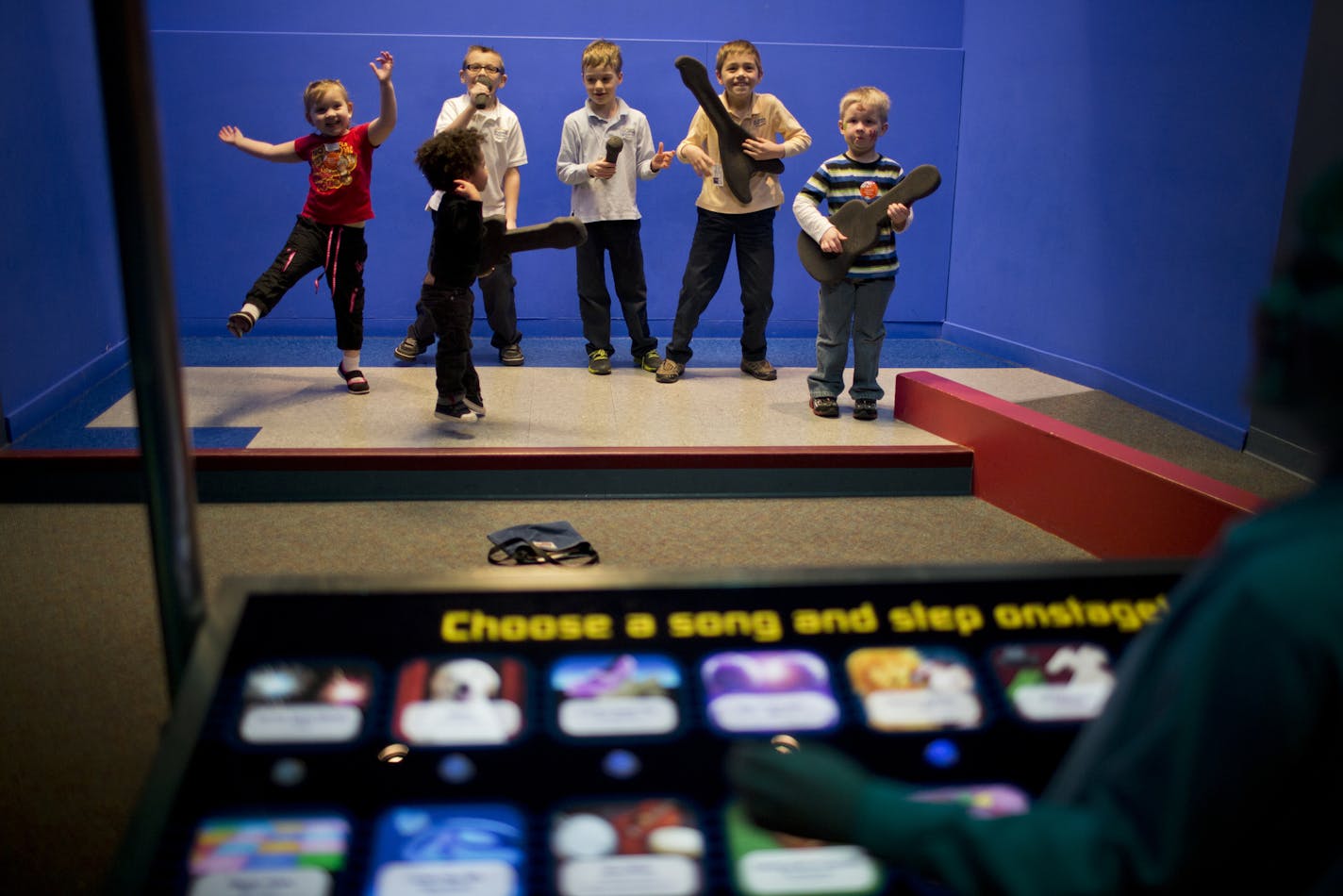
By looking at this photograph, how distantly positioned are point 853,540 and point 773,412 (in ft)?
4.40

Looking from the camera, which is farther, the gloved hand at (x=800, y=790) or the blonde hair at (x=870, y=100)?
the blonde hair at (x=870, y=100)

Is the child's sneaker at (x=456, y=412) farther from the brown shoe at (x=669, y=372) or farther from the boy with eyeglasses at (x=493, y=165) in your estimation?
the brown shoe at (x=669, y=372)

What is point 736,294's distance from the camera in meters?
6.42

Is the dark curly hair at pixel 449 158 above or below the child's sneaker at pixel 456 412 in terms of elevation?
above

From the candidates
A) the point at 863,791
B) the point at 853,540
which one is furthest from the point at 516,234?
the point at 863,791

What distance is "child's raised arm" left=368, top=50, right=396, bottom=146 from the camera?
4.04 meters

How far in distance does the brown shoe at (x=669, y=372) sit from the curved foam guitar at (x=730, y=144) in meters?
0.79

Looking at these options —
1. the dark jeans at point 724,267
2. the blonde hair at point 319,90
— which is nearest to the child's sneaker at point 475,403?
the dark jeans at point 724,267

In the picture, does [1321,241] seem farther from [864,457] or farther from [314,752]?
[864,457]

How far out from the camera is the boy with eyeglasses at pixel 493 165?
488cm

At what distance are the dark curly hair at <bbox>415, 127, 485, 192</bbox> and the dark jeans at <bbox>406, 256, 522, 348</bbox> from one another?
4.28ft

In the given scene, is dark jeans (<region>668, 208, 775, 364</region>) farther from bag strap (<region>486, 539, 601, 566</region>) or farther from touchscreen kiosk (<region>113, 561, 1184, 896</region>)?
touchscreen kiosk (<region>113, 561, 1184, 896</region>)

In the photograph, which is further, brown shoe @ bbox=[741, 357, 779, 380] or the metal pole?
brown shoe @ bbox=[741, 357, 779, 380]

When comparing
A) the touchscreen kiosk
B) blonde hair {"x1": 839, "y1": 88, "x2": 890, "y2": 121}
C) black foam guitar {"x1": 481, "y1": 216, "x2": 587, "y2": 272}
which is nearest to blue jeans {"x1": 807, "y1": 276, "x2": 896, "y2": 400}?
blonde hair {"x1": 839, "y1": 88, "x2": 890, "y2": 121}
